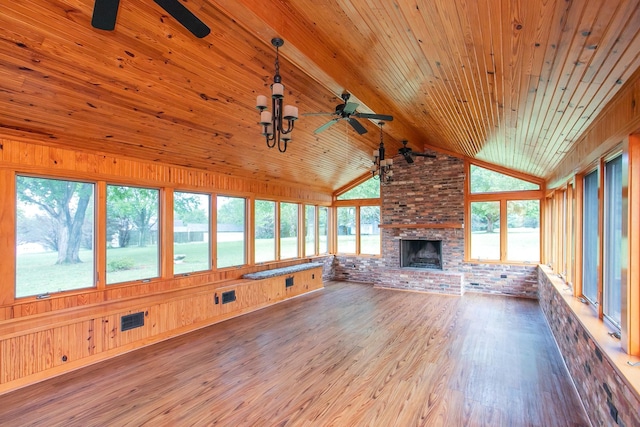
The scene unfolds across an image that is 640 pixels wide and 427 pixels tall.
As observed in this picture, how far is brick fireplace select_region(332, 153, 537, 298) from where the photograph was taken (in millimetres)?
7273

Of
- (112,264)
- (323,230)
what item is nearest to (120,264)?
(112,264)

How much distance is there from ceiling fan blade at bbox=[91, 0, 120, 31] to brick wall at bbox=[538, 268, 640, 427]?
344 centimetres

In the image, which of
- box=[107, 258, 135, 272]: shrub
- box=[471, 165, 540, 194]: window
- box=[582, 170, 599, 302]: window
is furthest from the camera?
box=[471, 165, 540, 194]: window

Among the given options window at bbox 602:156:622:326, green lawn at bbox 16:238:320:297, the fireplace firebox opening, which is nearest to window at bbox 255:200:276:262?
green lawn at bbox 16:238:320:297

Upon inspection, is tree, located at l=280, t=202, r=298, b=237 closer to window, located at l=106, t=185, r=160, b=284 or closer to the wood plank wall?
the wood plank wall

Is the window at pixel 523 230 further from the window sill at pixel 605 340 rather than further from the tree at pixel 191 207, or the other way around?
the tree at pixel 191 207

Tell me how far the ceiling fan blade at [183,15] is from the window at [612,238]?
3273 mm

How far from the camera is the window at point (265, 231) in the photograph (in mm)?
7090

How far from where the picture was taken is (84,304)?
4.16 meters

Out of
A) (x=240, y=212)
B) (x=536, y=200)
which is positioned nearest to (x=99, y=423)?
(x=240, y=212)

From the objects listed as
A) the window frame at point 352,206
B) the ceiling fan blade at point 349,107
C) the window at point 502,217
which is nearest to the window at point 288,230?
the window frame at point 352,206

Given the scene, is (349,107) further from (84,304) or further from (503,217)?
(503,217)

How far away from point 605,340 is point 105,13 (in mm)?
3930

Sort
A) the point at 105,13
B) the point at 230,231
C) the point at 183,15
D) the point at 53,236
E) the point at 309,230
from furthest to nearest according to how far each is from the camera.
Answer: the point at 309,230 < the point at 230,231 < the point at 53,236 < the point at 183,15 < the point at 105,13
